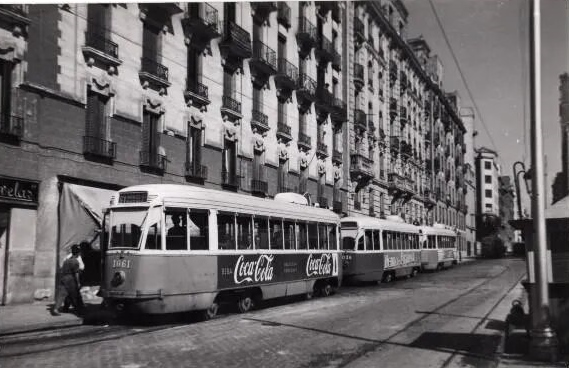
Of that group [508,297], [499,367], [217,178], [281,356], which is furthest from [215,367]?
[217,178]

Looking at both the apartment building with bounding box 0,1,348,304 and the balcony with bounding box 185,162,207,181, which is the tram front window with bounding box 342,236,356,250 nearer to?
the apartment building with bounding box 0,1,348,304

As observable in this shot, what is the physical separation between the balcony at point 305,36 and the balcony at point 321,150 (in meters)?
5.38

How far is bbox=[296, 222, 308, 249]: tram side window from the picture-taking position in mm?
17234

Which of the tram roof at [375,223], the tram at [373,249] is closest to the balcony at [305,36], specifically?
the tram roof at [375,223]

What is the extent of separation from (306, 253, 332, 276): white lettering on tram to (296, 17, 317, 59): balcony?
16471 mm

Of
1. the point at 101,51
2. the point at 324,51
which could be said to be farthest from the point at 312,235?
the point at 324,51

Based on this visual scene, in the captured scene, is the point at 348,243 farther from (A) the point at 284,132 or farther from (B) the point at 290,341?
(B) the point at 290,341

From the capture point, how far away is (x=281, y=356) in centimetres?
877

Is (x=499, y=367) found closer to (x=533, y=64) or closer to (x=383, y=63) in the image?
(x=533, y=64)

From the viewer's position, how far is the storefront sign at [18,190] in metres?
14.2

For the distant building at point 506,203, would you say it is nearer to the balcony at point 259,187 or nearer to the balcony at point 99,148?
the balcony at point 259,187

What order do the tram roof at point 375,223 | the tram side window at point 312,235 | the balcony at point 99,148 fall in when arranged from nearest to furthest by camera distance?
the balcony at point 99,148
the tram side window at point 312,235
the tram roof at point 375,223

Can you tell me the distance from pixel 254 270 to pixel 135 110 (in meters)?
8.06

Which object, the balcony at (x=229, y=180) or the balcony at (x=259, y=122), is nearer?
the balcony at (x=229, y=180)
